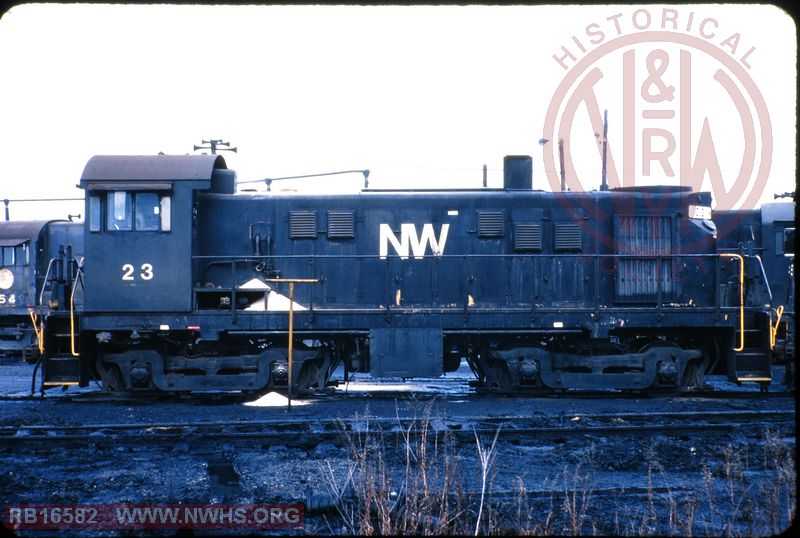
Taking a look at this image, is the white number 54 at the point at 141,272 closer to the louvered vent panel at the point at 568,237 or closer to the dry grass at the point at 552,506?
the dry grass at the point at 552,506

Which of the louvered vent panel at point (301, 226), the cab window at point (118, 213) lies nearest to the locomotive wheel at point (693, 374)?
the louvered vent panel at point (301, 226)

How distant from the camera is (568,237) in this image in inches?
495

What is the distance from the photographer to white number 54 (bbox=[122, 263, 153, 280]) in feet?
38.5

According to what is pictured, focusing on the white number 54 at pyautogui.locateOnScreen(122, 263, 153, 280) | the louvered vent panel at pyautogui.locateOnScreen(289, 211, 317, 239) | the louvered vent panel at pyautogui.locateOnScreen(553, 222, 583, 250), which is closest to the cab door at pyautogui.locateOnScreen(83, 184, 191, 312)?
the white number 54 at pyautogui.locateOnScreen(122, 263, 153, 280)

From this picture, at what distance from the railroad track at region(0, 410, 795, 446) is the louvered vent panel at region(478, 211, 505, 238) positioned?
403cm

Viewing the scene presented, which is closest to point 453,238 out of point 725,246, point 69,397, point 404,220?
point 404,220

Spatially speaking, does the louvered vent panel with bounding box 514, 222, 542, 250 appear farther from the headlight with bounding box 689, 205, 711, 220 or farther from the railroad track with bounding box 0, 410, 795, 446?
the railroad track with bounding box 0, 410, 795, 446

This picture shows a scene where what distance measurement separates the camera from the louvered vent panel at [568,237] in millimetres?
12555

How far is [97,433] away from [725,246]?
50.8 feet

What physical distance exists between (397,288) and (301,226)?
2.18m

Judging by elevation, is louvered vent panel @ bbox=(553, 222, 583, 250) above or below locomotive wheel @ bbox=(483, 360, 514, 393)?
above

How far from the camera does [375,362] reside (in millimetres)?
11766

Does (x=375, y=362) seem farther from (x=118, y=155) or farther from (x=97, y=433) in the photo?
(x=118, y=155)

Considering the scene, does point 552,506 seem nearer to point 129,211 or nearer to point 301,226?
point 301,226
